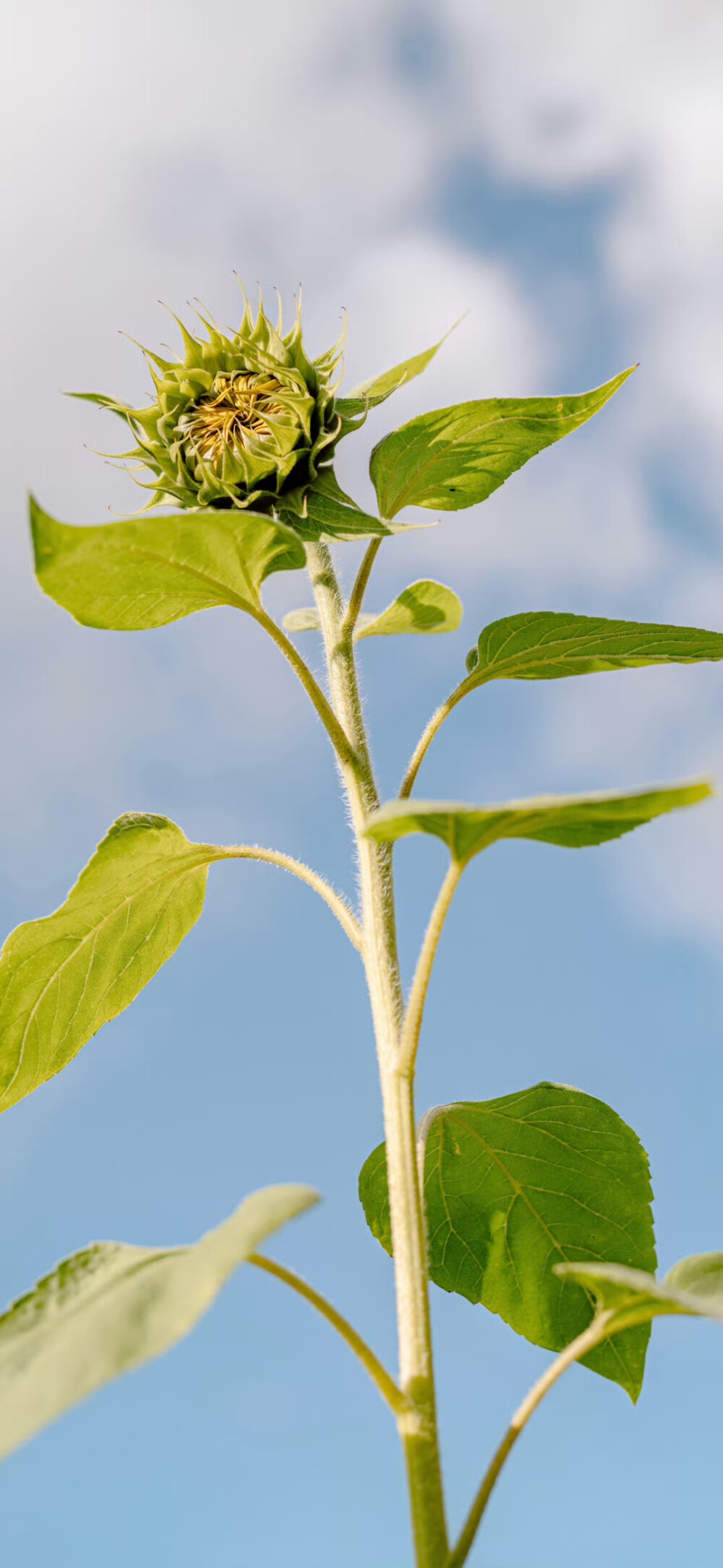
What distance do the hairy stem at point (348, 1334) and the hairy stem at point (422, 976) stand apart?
1.00 ft

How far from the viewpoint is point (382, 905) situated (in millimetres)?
2053

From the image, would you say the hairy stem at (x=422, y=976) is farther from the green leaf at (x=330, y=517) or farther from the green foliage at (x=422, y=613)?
the green leaf at (x=330, y=517)

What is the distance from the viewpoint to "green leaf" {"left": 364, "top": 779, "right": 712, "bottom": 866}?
1456 mm

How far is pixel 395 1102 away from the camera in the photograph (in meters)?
1.78

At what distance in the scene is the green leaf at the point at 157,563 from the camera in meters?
1.68

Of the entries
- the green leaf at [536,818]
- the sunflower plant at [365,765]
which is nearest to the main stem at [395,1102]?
the sunflower plant at [365,765]

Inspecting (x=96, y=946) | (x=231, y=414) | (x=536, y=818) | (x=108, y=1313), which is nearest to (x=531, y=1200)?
(x=96, y=946)

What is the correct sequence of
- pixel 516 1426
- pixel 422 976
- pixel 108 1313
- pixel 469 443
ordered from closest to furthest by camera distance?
1. pixel 108 1313
2. pixel 516 1426
3. pixel 422 976
4. pixel 469 443

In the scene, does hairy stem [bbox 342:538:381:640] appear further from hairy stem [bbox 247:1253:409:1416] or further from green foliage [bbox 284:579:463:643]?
hairy stem [bbox 247:1253:409:1416]

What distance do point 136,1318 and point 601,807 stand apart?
745 millimetres

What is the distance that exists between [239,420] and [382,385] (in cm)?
28

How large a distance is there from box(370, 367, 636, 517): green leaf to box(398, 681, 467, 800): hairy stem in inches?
13.6

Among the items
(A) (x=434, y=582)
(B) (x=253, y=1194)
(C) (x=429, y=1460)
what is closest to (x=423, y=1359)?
(C) (x=429, y=1460)

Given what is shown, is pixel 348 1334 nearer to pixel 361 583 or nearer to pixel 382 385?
pixel 361 583
